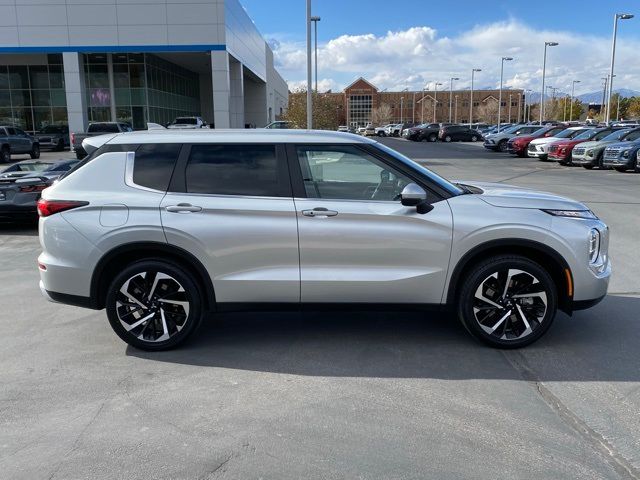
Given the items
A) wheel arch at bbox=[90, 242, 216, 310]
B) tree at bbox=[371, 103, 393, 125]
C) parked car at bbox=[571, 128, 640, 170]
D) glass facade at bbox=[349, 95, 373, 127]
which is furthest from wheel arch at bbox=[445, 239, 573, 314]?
glass facade at bbox=[349, 95, 373, 127]

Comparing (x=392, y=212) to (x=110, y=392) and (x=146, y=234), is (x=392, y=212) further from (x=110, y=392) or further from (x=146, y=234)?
(x=110, y=392)

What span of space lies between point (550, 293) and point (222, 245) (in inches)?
107

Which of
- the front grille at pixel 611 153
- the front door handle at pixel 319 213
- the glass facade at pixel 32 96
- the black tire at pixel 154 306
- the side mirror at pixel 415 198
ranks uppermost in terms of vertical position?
the glass facade at pixel 32 96

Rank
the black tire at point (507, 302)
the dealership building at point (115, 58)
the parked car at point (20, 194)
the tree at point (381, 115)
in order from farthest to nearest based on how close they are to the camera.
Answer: the tree at point (381, 115)
the dealership building at point (115, 58)
the parked car at point (20, 194)
the black tire at point (507, 302)

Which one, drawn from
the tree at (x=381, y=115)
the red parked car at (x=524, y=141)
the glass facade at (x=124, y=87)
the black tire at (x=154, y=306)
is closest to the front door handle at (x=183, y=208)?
the black tire at (x=154, y=306)

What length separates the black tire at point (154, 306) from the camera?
15.5 feet

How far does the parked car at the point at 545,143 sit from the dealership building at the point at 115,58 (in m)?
18.3

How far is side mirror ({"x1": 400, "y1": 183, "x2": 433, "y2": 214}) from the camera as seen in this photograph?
4457 millimetres

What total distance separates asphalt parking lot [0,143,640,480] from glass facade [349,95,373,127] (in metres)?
140

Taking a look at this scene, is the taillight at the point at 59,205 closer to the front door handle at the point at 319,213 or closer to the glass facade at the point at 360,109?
the front door handle at the point at 319,213

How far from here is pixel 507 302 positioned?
4773 millimetres

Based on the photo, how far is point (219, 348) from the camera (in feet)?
16.4

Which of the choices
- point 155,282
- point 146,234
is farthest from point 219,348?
point 146,234

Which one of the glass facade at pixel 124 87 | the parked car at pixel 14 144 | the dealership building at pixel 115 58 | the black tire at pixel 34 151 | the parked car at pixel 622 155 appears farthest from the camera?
the glass facade at pixel 124 87
